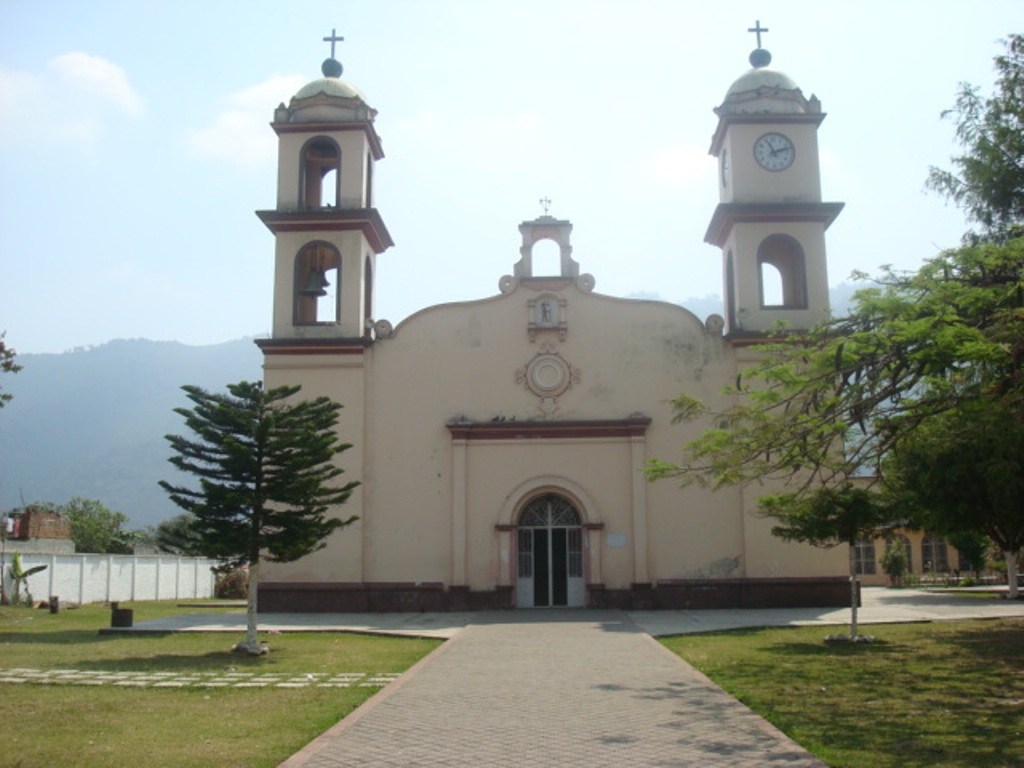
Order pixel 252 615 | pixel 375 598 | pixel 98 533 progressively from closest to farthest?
pixel 252 615 → pixel 375 598 → pixel 98 533

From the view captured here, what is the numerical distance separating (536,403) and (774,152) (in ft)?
27.7

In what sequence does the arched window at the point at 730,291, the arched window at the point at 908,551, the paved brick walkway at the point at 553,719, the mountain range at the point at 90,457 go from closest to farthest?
the paved brick walkway at the point at 553,719 → the arched window at the point at 730,291 → the arched window at the point at 908,551 → the mountain range at the point at 90,457

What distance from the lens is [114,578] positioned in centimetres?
3109

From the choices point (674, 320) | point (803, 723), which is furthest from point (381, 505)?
point (803, 723)

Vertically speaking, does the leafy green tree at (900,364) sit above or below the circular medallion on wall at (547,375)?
below

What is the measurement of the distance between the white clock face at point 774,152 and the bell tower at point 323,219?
370 inches

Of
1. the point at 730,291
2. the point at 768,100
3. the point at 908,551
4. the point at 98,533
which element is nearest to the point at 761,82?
the point at 768,100

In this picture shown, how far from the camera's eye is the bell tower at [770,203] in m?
24.2

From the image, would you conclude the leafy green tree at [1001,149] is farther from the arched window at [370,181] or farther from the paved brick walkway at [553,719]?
the arched window at [370,181]

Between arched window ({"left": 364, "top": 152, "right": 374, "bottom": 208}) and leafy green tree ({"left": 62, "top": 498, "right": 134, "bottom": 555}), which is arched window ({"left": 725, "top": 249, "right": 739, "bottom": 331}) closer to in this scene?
arched window ({"left": 364, "top": 152, "right": 374, "bottom": 208})

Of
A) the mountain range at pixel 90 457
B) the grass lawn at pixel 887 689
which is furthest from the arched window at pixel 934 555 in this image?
the mountain range at pixel 90 457

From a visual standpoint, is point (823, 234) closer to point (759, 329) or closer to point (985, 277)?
point (759, 329)

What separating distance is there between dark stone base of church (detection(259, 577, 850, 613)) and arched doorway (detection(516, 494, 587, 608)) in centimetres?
51

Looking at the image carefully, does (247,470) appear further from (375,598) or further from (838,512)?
(838,512)
